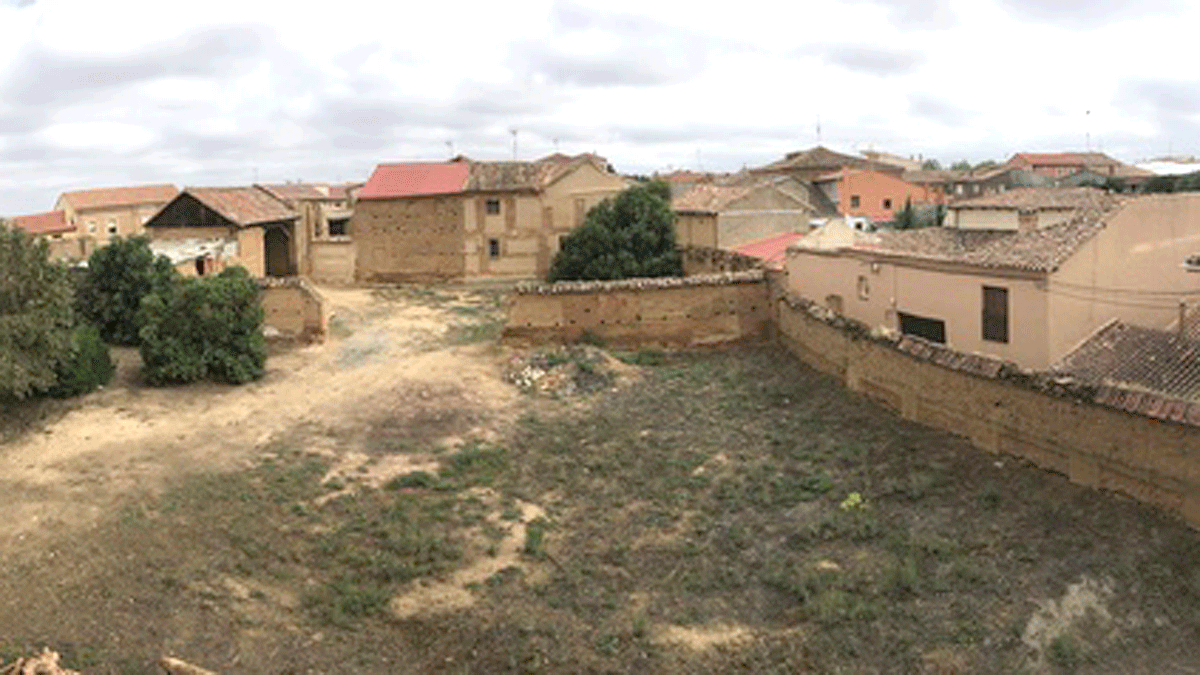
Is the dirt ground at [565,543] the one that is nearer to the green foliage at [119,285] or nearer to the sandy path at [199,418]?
the sandy path at [199,418]

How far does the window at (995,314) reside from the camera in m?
19.9

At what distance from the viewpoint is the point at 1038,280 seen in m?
18.9

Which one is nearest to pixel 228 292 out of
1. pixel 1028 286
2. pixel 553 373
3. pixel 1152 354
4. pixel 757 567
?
pixel 553 373

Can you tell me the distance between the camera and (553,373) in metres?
23.9

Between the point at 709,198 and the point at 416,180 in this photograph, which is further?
the point at 416,180

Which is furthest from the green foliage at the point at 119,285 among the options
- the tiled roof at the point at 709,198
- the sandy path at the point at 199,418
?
the tiled roof at the point at 709,198

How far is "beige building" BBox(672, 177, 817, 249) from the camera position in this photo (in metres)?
37.2

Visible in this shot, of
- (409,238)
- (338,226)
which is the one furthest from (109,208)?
(409,238)

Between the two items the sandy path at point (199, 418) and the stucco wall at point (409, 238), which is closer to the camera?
the sandy path at point (199, 418)

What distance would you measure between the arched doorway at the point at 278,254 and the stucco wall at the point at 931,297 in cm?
2387

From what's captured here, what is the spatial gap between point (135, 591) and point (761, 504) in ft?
30.2

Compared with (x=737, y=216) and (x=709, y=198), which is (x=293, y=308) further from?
(x=709, y=198)

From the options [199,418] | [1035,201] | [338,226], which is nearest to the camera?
[199,418]

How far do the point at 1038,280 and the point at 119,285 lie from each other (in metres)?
23.1
